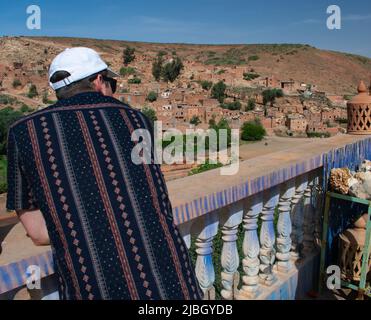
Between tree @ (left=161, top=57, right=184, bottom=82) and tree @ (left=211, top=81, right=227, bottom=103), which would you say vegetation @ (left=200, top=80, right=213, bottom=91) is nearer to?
tree @ (left=211, top=81, right=227, bottom=103)

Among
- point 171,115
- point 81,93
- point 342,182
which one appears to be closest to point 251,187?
point 342,182

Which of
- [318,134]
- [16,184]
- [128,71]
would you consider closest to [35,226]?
[16,184]

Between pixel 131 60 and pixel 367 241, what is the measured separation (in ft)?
180

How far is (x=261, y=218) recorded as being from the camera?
2.02m

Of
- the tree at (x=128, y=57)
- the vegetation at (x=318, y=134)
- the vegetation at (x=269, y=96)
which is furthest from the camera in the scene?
the tree at (x=128, y=57)

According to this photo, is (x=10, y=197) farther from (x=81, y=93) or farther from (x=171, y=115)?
(x=171, y=115)

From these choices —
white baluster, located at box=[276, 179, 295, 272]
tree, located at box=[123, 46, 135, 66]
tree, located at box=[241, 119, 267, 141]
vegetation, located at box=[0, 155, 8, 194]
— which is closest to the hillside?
tree, located at box=[123, 46, 135, 66]

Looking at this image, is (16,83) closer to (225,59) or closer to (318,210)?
(225,59)

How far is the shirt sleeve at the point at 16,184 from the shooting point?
1.09 metres

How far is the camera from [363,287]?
210cm

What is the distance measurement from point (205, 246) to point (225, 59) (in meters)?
70.8

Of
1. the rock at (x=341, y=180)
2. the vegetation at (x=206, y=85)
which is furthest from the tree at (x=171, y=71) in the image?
the rock at (x=341, y=180)

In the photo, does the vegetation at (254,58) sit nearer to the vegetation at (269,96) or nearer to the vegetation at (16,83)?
the vegetation at (269,96)

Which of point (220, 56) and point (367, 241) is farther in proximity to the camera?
point (220, 56)
